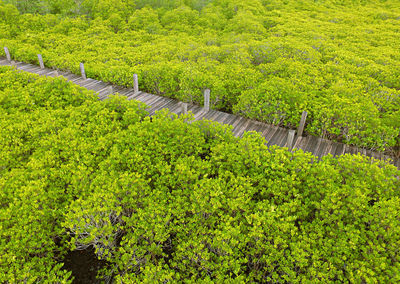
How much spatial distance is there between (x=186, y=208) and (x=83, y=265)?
476 centimetres

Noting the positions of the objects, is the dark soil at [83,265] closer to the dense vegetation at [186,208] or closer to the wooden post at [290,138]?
the dense vegetation at [186,208]

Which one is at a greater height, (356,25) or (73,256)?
(356,25)

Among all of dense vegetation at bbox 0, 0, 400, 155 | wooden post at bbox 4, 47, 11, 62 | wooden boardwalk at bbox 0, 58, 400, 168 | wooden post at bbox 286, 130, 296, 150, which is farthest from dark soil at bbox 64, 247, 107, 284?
wooden post at bbox 4, 47, 11, 62

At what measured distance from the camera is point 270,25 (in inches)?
1350

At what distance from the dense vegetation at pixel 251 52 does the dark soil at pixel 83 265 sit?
10.6m

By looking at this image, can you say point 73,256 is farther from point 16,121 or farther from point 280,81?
point 280,81

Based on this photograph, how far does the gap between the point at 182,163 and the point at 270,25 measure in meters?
32.2

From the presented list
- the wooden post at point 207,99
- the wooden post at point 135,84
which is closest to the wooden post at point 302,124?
the wooden post at point 207,99

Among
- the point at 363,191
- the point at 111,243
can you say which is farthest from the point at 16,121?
the point at 363,191

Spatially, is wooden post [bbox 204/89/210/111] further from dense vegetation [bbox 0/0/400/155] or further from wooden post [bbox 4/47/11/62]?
wooden post [bbox 4/47/11/62]

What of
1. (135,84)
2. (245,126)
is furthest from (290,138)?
(135,84)

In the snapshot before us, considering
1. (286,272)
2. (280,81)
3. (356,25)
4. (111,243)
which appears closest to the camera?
(286,272)

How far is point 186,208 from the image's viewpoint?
27.2ft

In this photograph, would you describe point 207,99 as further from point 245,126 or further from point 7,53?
point 7,53
